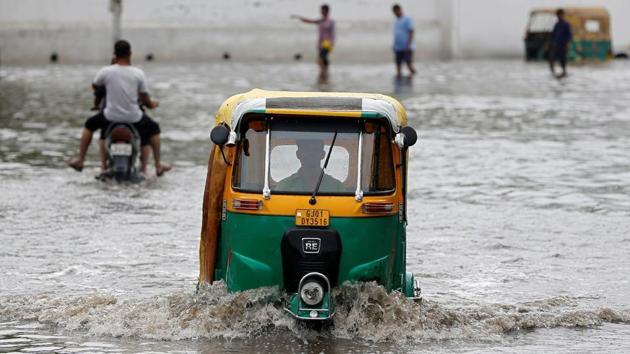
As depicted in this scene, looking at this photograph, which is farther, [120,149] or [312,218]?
[120,149]

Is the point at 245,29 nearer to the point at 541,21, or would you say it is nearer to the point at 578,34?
the point at 541,21

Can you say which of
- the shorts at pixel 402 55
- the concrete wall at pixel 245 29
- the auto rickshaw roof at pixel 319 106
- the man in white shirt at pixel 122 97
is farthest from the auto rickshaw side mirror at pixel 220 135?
the concrete wall at pixel 245 29

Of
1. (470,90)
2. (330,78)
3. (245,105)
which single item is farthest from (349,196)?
(330,78)

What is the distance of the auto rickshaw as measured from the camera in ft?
29.9

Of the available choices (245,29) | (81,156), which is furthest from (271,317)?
(245,29)

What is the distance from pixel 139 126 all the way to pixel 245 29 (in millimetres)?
28401

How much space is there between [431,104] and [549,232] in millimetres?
13360

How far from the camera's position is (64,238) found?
1323 cm

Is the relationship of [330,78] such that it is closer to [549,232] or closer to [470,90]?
[470,90]

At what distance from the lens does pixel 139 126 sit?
17.0 meters

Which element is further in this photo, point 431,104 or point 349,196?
point 431,104

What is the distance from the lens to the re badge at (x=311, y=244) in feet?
29.7

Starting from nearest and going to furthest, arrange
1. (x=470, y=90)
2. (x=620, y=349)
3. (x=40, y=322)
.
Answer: (x=620, y=349) < (x=40, y=322) < (x=470, y=90)

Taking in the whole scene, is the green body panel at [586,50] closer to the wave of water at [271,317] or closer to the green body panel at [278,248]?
the wave of water at [271,317]
